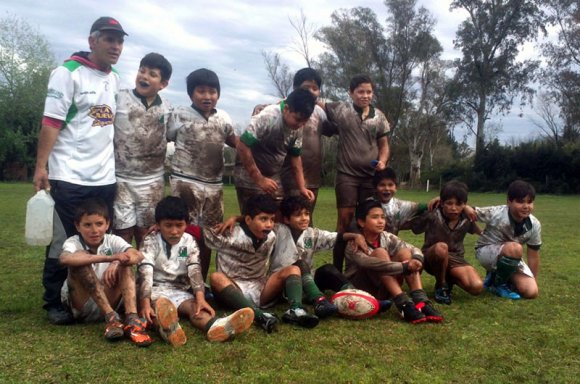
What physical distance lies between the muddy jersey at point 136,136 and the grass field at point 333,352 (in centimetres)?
139

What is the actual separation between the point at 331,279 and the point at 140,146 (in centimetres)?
216

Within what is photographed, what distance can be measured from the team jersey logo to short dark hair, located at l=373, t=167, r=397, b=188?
2.59m

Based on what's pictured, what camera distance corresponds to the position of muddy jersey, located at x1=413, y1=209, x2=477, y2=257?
17.3 ft

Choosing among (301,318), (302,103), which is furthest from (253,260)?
(302,103)

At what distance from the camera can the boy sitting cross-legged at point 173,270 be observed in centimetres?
399

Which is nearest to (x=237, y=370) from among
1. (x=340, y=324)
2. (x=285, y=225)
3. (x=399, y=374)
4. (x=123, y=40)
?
(x=399, y=374)

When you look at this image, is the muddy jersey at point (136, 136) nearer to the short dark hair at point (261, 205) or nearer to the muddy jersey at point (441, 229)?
the short dark hair at point (261, 205)

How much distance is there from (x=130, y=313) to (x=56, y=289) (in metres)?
0.82

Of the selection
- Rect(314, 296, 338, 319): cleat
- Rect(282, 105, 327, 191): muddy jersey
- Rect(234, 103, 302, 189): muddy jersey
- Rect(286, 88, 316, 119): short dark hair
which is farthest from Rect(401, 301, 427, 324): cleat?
Rect(286, 88, 316, 119): short dark hair

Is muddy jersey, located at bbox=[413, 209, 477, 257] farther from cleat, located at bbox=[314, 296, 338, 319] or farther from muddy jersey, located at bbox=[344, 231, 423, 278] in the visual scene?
cleat, located at bbox=[314, 296, 338, 319]

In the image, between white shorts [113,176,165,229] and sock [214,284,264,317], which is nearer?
sock [214,284,264,317]

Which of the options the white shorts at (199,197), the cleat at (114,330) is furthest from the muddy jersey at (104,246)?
the white shorts at (199,197)

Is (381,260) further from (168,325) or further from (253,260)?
(168,325)

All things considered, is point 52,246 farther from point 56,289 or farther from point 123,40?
Answer: point 123,40
